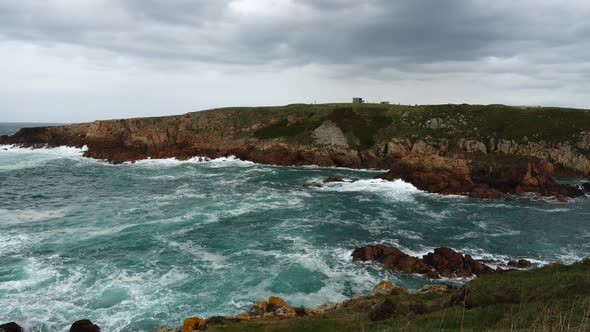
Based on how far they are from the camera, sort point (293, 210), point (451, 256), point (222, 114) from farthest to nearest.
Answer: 1. point (222, 114)
2. point (293, 210)
3. point (451, 256)

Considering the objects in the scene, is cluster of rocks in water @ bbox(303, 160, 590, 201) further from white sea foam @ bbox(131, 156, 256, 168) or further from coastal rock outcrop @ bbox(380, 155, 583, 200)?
white sea foam @ bbox(131, 156, 256, 168)

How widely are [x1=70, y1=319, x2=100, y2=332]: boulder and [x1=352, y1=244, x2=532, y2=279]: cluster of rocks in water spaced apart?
581 inches

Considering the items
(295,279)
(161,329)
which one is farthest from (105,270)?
(295,279)

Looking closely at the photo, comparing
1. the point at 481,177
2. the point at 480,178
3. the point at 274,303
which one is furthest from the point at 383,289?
the point at 481,177

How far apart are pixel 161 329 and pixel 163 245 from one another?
1180 cm

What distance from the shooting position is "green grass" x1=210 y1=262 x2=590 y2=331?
10.3m

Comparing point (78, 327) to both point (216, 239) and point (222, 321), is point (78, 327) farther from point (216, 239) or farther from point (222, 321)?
point (216, 239)

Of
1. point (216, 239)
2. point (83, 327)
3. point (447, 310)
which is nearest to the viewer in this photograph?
point (447, 310)

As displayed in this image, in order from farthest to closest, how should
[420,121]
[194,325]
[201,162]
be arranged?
1. [201,162]
2. [420,121]
3. [194,325]

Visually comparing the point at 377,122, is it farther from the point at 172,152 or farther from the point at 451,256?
the point at 451,256

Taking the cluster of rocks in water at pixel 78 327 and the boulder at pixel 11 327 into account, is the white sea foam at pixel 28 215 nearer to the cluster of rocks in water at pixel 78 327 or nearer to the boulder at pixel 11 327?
the boulder at pixel 11 327

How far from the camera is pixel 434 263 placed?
2295cm

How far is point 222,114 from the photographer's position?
86.1 metres

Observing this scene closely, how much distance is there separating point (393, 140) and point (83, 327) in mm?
58018
